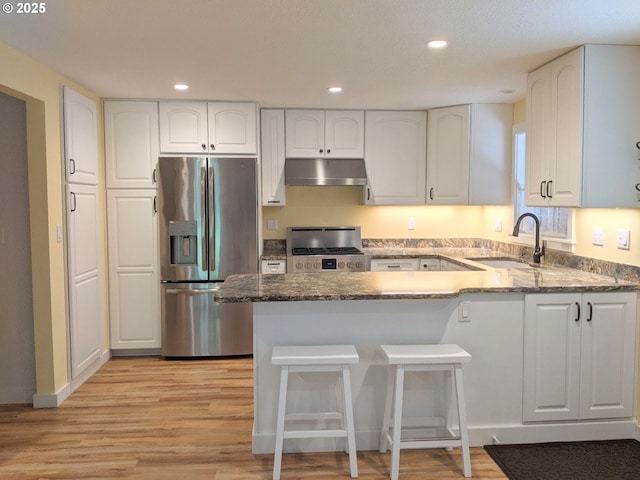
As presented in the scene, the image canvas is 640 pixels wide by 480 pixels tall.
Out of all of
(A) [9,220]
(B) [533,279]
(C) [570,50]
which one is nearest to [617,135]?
(C) [570,50]

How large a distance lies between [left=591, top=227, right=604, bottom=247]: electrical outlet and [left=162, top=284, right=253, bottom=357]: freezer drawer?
9.02 feet

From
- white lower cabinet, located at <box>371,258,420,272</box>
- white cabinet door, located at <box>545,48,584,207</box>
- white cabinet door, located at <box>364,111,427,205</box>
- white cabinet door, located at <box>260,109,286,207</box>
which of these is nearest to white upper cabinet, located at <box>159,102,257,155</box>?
white cabinet door, located at <box>260,109,286,207</box>

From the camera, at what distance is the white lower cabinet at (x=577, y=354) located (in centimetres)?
281

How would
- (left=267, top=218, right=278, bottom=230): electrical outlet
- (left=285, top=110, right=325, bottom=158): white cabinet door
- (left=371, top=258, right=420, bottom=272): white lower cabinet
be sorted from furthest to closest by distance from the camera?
(left=267, top=218, right=278, bottom=230): electrical outlet
(left=285, top=110, right=325, bottom=158): white cabinet door
(left=371, top=258, right=420, bottom=272): white lower cabinet

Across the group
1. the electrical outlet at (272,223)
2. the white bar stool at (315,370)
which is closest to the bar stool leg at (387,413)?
the white bar stool at (315,370)

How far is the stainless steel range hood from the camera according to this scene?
470 cm

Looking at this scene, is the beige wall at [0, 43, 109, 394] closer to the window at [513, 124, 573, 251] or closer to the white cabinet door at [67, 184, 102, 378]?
the white cabinet door at [67, 184, 102, 378]

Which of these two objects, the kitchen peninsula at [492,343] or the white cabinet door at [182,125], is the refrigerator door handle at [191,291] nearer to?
the white cabinet door at [182,125]

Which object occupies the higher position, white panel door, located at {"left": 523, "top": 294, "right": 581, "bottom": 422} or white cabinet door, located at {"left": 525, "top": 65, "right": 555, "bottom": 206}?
white cabinet door, located at {"left": 525, "top": 65, "right": 555, "bottom": 206}

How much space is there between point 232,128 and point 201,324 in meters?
1.76

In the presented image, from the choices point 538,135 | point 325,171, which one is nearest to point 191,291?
point 325,171

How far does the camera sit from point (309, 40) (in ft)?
9.12

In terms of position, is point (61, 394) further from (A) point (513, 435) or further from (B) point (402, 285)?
(A) point (513, 435)

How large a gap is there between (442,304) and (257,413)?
1168mm
